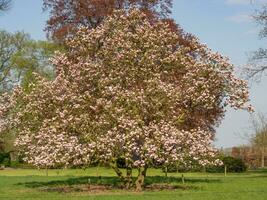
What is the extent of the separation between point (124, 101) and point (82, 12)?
1498 cm

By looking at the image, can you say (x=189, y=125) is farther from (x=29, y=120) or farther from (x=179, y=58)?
(x=29, y=120)

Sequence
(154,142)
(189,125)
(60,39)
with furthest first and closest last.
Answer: (60,39), (189,125), (154,142)

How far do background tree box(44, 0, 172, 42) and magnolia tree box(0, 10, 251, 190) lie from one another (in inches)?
411

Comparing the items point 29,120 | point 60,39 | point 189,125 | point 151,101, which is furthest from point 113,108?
point 60,39

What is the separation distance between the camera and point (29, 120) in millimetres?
21797

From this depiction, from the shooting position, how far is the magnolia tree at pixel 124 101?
19188 millimetres

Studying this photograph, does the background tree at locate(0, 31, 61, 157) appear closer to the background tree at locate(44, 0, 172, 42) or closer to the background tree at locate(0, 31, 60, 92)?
the background tree at locate(0, 31, 60, 92)

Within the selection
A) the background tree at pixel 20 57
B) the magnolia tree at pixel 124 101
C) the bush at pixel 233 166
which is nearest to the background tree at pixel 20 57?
the background tree at pixel 20 57

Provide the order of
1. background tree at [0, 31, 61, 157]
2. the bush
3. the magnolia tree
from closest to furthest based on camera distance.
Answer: the magnolia tree
the bush
background tree at [0, 31, 61, 157]

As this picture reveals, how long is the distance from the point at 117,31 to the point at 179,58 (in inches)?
108

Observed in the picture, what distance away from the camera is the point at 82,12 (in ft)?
109

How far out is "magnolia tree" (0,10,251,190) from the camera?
63.0 ft

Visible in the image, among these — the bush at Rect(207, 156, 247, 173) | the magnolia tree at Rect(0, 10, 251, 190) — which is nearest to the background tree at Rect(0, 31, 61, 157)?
the bush at Rect(207, 156, 247, 173)

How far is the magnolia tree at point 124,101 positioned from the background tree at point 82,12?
1043cm
